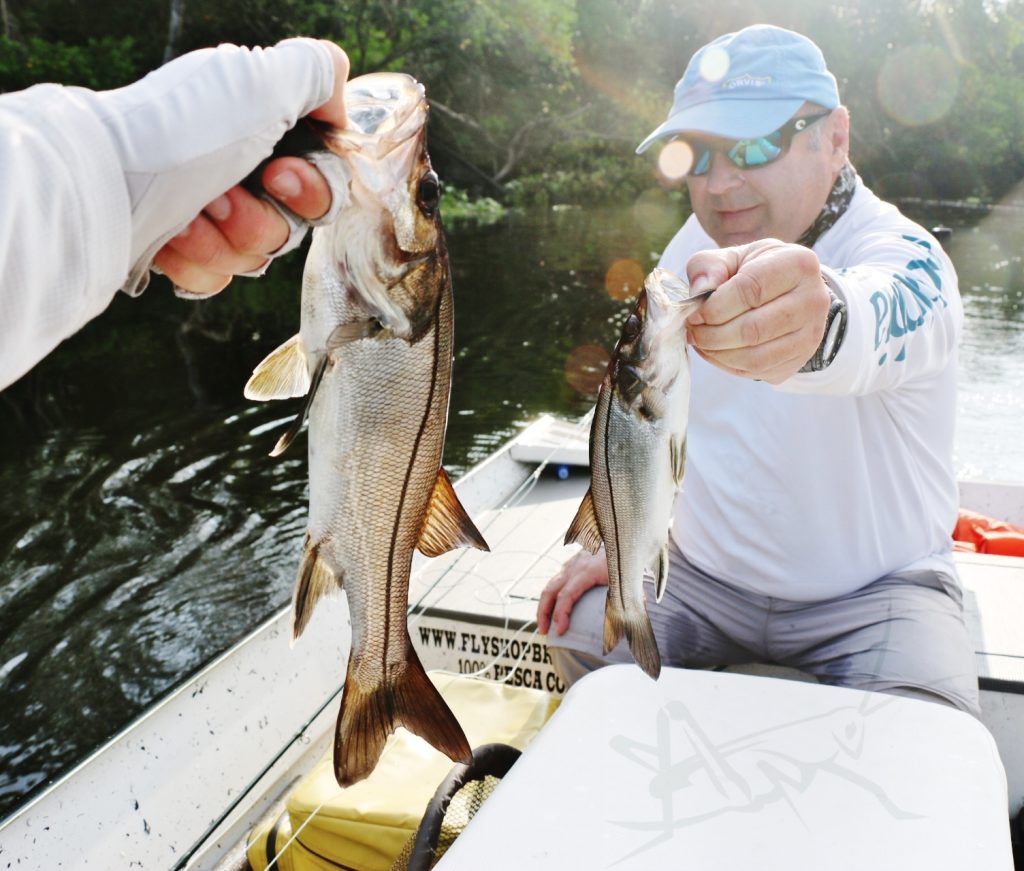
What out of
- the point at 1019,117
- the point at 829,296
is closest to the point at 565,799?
the point at 829,296

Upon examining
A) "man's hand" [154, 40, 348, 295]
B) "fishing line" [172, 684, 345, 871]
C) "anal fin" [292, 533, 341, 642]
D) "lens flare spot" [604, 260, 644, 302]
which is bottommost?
"lens flare spot" [604, 260, 644, 302]

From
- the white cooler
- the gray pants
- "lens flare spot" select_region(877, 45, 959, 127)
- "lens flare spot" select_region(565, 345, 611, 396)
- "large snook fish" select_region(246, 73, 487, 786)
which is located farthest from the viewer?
"lens flare spot" select_region(877, 45, 959, 127)

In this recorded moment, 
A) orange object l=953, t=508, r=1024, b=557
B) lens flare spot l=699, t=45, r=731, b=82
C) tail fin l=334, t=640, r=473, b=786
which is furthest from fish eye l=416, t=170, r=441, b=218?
orange object l=953, t=508, r=1024, b=557

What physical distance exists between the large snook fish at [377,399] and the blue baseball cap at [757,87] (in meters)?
1.68

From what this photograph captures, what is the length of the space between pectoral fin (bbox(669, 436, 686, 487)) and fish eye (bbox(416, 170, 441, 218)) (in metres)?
0.70

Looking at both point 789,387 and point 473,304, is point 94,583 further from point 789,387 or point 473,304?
point 473,304

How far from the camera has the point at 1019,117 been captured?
4831 centimetres

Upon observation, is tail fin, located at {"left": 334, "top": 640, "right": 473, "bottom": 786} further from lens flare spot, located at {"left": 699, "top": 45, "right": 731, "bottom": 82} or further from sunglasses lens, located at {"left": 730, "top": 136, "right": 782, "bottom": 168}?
lens flare spot, located at {"left": 699, "top": 45, "right": 731, "bottom": 82}

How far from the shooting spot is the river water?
556cm

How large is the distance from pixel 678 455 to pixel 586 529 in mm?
302

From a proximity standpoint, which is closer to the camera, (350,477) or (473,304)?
(350,477)

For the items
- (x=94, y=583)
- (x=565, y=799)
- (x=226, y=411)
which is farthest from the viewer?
(x=226, y=411)

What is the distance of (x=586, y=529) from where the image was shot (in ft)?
6.77

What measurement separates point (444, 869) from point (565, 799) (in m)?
0.29
